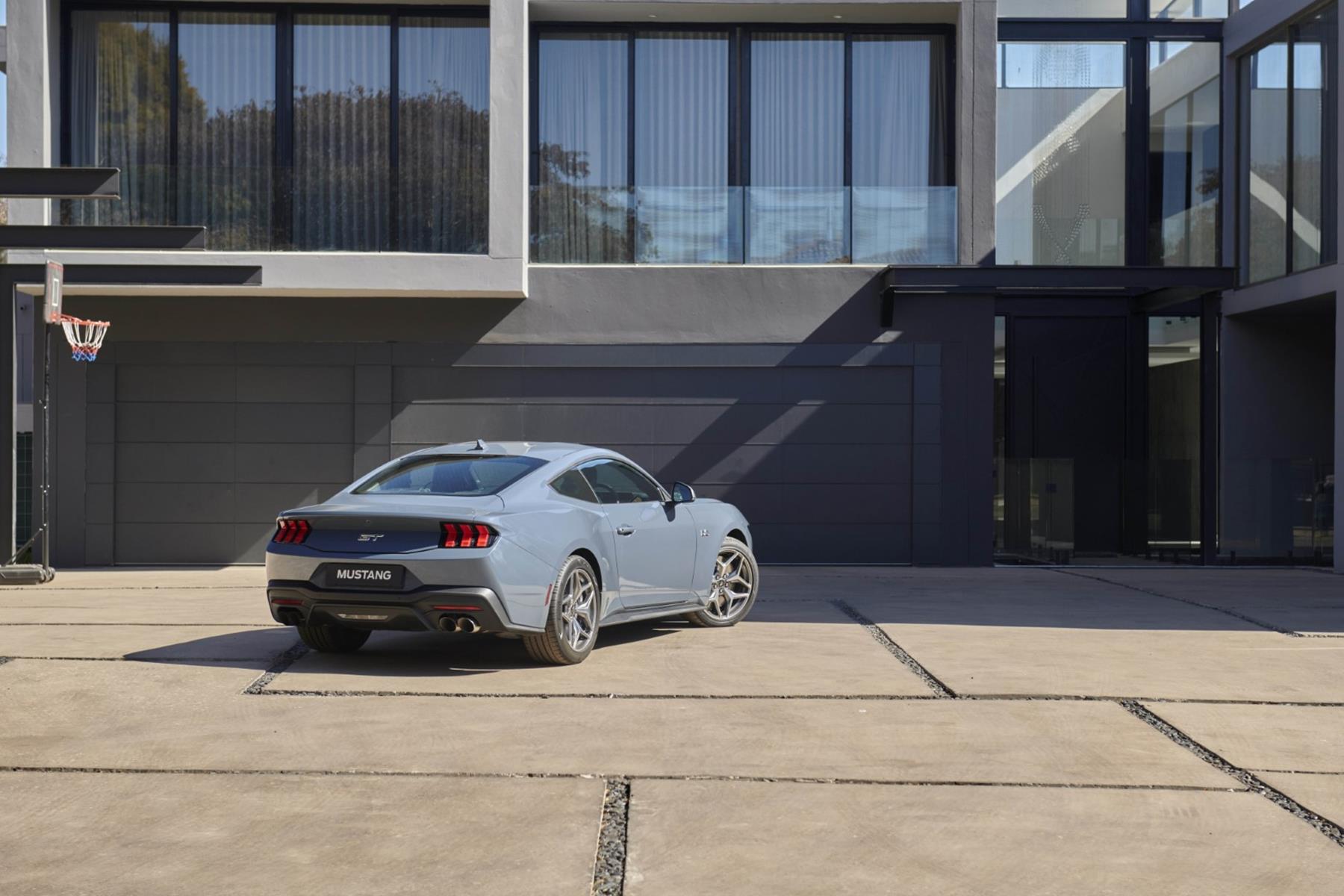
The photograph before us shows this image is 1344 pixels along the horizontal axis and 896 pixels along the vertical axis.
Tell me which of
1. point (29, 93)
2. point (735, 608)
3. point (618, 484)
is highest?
point (29, 93)

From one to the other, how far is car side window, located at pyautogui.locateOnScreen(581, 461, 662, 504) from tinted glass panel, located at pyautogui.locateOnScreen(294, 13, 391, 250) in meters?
7.98

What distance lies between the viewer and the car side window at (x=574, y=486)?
9.55 m

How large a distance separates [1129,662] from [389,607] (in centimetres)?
471

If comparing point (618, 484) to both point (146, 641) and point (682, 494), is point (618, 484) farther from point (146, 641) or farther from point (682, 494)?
point (146, 641)

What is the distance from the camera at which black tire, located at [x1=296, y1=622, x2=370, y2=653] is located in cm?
945

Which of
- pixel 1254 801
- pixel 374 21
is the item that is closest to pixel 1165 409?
pixel 374 21

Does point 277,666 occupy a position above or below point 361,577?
below

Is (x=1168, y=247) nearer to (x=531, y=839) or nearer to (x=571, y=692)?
(x=571, y=692)

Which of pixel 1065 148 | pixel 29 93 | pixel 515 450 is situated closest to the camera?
pixel 515 450

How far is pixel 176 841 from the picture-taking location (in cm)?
509

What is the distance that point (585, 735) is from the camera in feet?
22.9

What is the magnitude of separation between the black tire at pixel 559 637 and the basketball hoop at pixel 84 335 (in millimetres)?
8982

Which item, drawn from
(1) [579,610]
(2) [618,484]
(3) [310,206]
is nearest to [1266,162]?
(3) [310,206]

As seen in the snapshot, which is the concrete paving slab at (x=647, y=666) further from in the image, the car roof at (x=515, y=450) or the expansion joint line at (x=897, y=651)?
the car roof at (x=515, y=450)
